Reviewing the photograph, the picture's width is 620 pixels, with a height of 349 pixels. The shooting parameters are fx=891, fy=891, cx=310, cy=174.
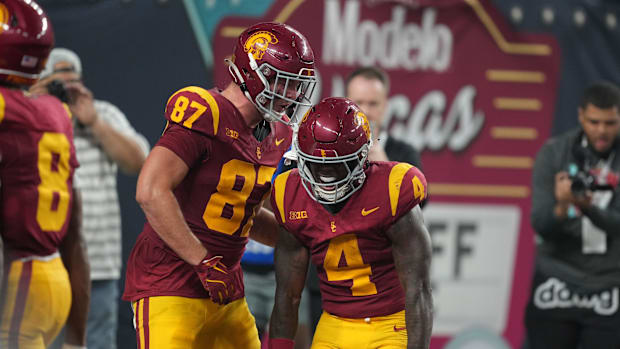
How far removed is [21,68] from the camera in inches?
116

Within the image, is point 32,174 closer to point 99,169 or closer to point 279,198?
point 279,198

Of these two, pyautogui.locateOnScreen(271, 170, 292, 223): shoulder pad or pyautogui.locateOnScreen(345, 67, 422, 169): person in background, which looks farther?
pyautogui.locateOnScreen(345, 67, 422, 169): person in background

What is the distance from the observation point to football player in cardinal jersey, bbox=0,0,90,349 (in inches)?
115

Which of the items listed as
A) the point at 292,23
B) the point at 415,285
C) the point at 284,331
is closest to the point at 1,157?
the point at 284,331

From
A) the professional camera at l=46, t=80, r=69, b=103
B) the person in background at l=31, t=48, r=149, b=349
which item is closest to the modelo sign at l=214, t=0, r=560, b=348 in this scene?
the person in background at l=31, t=48, r=149, b=349

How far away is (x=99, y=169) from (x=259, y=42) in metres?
1.86

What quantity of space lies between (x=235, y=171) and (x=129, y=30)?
2687mm

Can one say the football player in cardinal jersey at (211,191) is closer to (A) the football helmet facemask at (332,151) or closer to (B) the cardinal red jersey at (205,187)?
(B) the cardinal red jersey at (205,187)

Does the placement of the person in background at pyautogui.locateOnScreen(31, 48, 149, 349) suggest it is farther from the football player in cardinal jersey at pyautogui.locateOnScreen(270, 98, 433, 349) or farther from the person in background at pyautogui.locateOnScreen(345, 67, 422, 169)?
the football player in cardinal jersey at pyautogui.locateOnScreen(270, 98, 433, 349)

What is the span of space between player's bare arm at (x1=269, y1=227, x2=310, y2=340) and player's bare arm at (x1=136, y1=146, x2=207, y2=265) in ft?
1.20

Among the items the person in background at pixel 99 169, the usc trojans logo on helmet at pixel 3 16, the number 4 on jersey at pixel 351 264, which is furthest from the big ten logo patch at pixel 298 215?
the person in background at pixel 99 169

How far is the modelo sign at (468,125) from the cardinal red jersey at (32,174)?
8.76ft

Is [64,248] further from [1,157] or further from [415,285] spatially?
[415,285]

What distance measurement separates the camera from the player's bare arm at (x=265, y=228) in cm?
310
